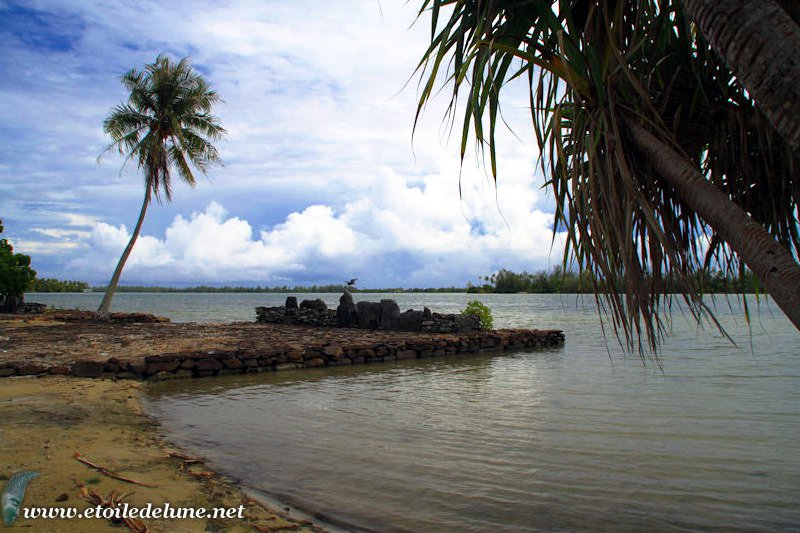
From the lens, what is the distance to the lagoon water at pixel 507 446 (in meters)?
4.36

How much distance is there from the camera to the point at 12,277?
91.3 feet

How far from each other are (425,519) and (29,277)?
32.1 m

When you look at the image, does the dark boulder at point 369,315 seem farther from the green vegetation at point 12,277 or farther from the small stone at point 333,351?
the green vegetation at point 12,277

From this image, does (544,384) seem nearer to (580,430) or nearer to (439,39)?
(580,430)

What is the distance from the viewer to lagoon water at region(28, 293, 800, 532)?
171 inches

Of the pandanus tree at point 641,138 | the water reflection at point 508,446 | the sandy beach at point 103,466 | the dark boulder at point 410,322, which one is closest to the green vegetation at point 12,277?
the dark boulder at point 410,322

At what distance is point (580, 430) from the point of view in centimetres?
709

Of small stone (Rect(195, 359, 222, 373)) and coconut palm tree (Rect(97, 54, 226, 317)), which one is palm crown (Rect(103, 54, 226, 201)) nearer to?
coconut palm tree (Rect(97, 54, 226, 317))

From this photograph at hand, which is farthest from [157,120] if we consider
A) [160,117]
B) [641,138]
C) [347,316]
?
[641,138]

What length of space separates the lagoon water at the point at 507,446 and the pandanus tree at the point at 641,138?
2.10m

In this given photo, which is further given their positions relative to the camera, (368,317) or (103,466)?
(368,317)

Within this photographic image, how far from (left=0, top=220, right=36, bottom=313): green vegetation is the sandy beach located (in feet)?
81.5

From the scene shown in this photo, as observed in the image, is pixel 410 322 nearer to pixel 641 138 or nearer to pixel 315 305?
pixel 315 305

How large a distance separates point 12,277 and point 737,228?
110 feet
